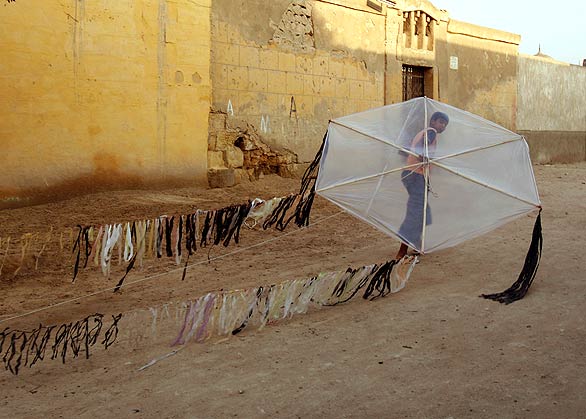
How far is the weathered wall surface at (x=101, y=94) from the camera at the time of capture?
7770mm

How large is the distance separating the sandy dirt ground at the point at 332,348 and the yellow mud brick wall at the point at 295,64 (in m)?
4.32

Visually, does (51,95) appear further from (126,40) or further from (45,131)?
(126,40)

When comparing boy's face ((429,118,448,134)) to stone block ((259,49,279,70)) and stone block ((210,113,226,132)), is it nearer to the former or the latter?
stone block ((210,113,226,132))

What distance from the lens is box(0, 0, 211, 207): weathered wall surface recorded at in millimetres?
7770

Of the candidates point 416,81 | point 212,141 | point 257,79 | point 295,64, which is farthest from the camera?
point 416,81

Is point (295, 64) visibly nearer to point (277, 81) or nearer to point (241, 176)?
point (277, 81)

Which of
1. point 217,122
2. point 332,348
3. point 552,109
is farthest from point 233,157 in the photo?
point 552,109

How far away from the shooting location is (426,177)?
4.90 metres

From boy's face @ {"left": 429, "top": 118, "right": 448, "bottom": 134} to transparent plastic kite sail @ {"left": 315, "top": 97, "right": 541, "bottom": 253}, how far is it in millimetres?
12

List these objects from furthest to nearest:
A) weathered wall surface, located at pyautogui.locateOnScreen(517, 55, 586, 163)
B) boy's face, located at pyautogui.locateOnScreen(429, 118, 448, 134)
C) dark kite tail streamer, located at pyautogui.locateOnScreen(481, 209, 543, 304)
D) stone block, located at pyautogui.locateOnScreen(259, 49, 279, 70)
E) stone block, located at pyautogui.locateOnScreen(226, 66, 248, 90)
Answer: weathered wall surface, located at pyautogui.locateOnScreen(517, 55, 586, 163) → stone block, located at pyautogui.locateOnScreen(259, 49, 279, 70) → stone block, located at pyautogui.locateOnScreen(226, 66, 248, 90) → boy's face, located at pyautogui.locateOnScreen(429, 118, 448, 134) → dark kite tail streamer, located at pyautogui.locateOnScreen(481, 209, 543, 304)

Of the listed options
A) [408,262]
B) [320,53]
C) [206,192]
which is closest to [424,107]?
[408,262]

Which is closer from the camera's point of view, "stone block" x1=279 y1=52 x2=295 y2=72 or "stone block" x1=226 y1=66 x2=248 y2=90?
"stone block" x1=226 y1=66 x2=248 y2=90

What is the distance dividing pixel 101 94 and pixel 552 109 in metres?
13.8

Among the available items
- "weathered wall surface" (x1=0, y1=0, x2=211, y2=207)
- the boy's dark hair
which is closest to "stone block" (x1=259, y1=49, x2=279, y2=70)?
"weathered wall surface" (x1=0, y1=0, x2=211, y2=207)
